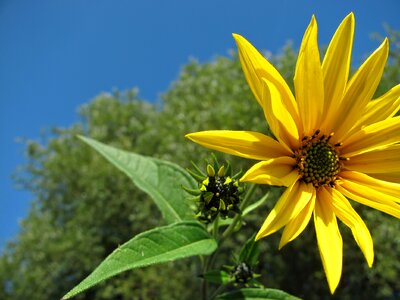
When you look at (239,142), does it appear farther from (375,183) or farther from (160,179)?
(160,179)

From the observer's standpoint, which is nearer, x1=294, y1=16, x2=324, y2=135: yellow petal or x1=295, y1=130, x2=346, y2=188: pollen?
x1=294, y1=16, x2=324, y2=135: yellow petal

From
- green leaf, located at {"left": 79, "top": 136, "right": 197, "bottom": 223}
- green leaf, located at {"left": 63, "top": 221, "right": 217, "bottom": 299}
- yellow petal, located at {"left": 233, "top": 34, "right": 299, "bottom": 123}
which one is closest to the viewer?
green leaf, located at {"left": 63, "top": 221, "right": 217, "bottom": 299}

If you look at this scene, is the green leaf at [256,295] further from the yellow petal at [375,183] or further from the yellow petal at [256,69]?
the yellow petal at [256,69]

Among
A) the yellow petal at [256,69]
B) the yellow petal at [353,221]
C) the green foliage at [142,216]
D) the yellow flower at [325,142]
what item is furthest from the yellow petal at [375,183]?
the green foliage at [142,216]

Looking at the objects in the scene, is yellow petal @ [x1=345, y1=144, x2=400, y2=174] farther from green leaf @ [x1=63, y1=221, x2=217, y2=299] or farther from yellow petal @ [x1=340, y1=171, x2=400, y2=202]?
green leaf @ [x1=63, y1=221, x2=217, y2=299]

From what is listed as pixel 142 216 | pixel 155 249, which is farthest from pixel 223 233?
pixel 142 216

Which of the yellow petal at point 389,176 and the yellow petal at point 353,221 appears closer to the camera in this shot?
the yellow petal at point 353,221

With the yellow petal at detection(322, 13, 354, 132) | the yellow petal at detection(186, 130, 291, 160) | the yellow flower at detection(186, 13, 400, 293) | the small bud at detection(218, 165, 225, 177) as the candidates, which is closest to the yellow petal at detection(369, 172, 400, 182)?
the yellow flower at detection(186, 13, 400, 293)
